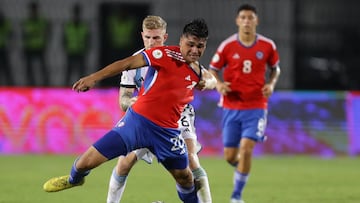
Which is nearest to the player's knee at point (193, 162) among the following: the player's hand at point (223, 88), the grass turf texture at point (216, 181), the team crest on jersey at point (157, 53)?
the team crest on jersey at point (157, 53)

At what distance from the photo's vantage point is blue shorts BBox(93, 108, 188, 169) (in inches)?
304

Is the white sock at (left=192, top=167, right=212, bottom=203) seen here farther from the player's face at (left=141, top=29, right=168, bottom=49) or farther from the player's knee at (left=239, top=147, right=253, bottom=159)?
the player's knee at (left=239, top=147, right=253, bottom=159)

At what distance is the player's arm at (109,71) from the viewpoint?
23.9 ft

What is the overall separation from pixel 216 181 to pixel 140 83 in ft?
14.3

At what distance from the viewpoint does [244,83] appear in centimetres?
1124

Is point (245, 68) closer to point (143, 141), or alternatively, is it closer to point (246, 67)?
point (246, 67)

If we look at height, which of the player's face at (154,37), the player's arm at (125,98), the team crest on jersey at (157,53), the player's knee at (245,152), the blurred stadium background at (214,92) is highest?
the team crest on jersey at (157,53)

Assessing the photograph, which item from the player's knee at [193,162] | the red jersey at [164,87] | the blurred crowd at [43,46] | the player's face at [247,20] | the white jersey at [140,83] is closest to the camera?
the red jersey at [164,87]

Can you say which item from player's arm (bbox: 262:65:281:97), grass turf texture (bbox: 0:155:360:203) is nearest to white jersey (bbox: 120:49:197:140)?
grass turf texture (bbox: 0:155:360:203)

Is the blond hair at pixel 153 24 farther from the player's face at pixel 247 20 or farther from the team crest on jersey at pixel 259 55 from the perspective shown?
the team crest on jersey at pixel 259 55

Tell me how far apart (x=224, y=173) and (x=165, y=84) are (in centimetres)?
639

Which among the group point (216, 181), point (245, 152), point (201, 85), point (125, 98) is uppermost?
point (201, 85)

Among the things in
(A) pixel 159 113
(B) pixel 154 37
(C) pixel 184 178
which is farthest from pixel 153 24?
(C) pixel 184 178

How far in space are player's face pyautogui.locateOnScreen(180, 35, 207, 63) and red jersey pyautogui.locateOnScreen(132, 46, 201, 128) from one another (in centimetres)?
6
